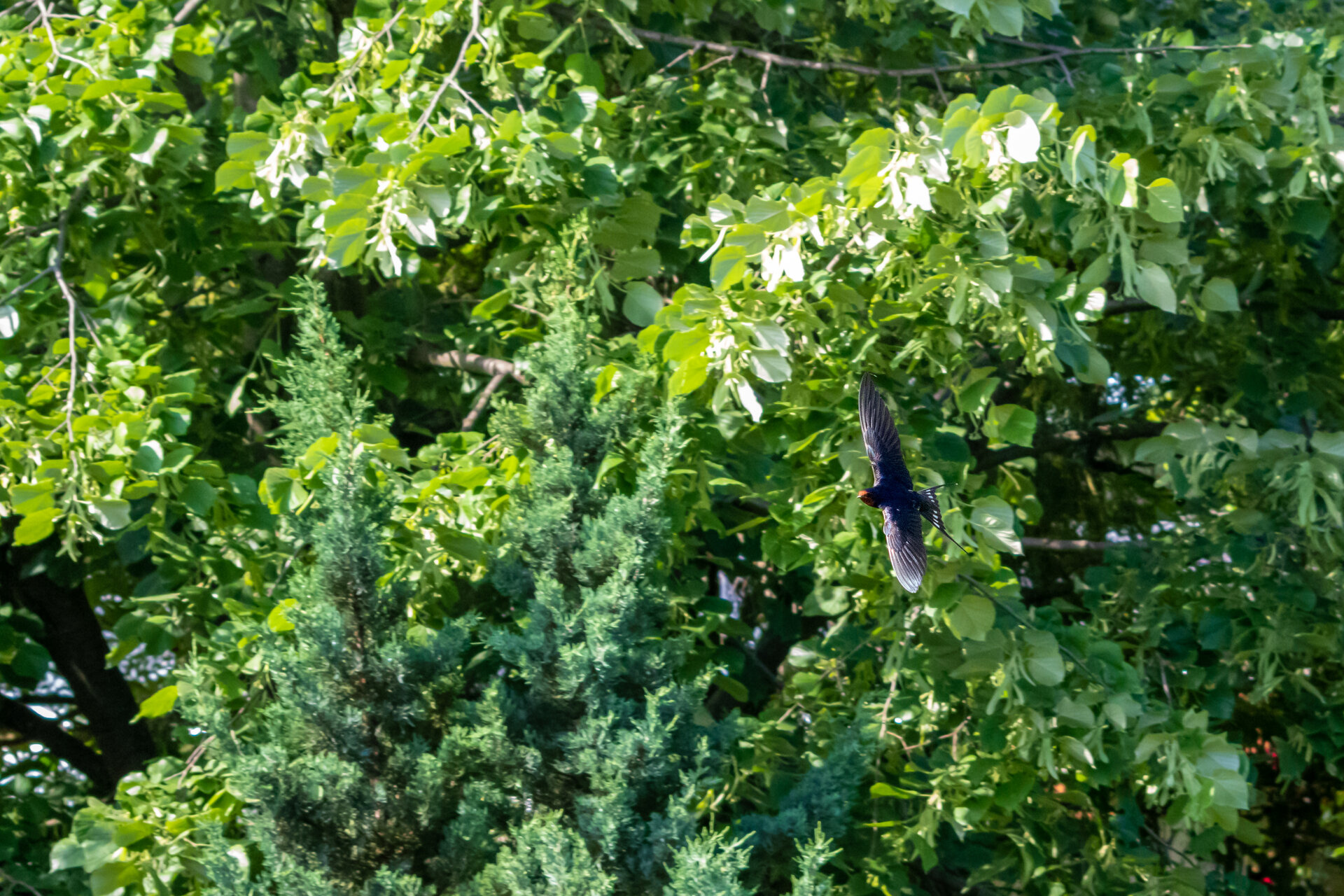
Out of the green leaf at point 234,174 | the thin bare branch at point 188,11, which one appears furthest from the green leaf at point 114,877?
the thin bare branch at point 188,11

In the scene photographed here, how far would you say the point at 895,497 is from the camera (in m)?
2.12

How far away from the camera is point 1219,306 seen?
9.82 ft

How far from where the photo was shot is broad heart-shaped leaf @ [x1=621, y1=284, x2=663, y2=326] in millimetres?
3014

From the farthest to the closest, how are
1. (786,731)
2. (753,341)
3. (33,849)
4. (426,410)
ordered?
(426,410), (33,849), (786,731), (753,341)

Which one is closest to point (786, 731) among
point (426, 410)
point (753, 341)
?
point (753, 341)

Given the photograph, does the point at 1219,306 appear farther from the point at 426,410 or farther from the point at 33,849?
the point at 33,849

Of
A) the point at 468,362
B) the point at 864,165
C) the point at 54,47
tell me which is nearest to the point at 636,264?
the point at 864,165

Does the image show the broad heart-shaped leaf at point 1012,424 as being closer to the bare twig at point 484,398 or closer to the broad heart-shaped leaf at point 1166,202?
the broad heart-shaped leaf at point 1166,202

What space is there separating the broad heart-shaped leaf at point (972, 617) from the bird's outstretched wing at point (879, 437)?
48 centimetres

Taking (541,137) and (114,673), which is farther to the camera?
(114,673)

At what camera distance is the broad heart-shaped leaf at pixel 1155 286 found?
2.55 meters

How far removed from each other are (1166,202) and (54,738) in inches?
170

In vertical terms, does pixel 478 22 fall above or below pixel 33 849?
above

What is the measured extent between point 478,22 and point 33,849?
2836mm
